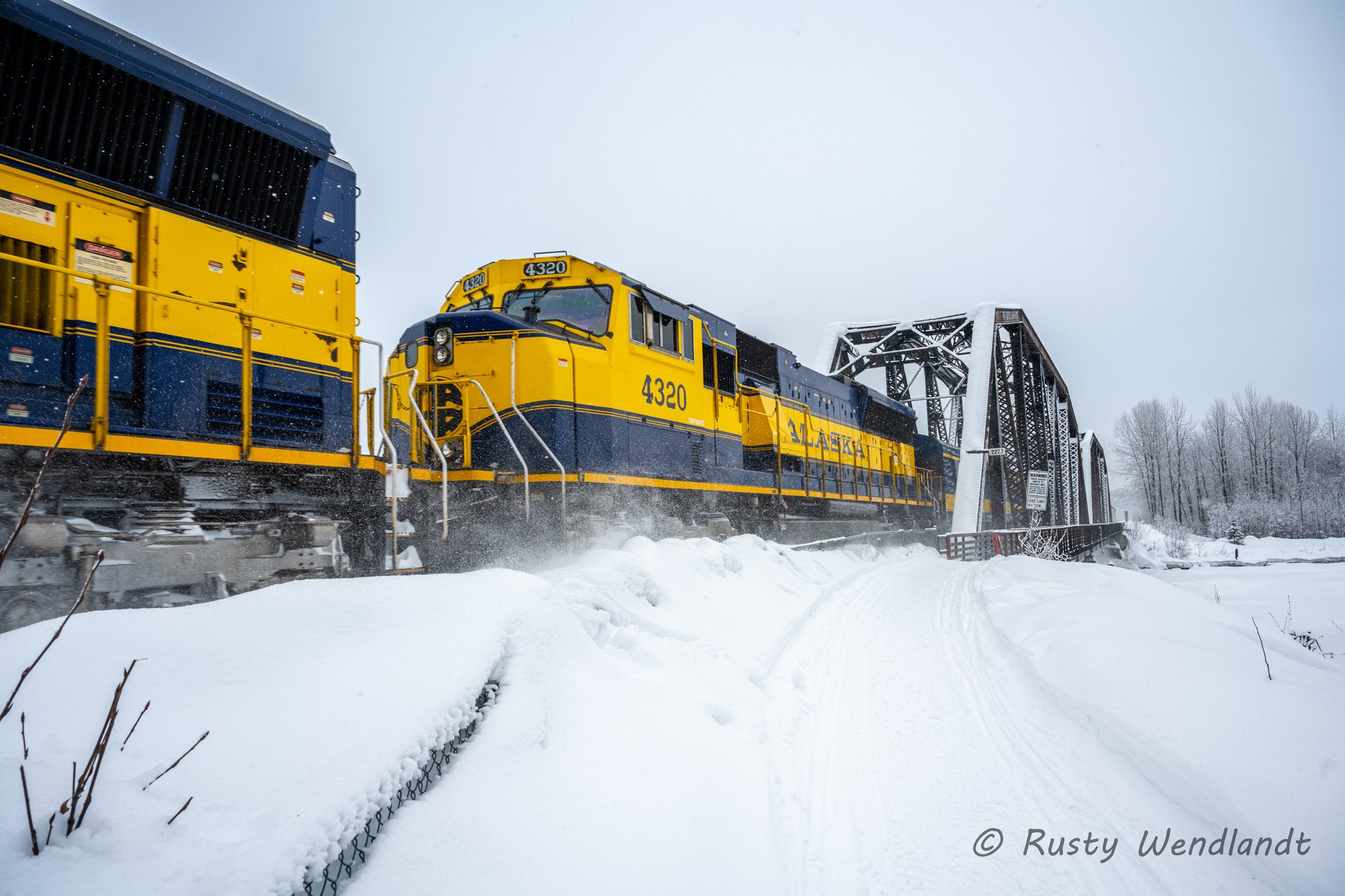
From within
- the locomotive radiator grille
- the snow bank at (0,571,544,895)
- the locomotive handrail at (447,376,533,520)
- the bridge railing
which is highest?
the locomotive radiator grille

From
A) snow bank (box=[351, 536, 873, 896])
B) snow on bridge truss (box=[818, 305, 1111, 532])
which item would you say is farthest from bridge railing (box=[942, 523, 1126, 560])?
snow bank (box=[351, 536, 873, 896])

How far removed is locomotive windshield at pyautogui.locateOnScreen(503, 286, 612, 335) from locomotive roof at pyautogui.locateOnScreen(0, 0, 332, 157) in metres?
2.77

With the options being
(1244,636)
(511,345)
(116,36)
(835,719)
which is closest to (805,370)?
(511,345)

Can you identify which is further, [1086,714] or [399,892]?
[1086,714]

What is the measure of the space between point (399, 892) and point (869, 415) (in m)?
16.3

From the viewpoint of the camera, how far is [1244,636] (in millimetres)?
4562

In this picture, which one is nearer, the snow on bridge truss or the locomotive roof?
the locomotive roof

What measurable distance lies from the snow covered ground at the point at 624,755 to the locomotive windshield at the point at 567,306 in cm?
399

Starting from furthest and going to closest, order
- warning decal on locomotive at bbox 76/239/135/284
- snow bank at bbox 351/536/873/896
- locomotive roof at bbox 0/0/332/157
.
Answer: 1. warning decal on locomotive at bbox 76/239/135/284
2. locomotive roof at bbox 0/0/332/157
3. snow bank at bbox 351/536/873/896

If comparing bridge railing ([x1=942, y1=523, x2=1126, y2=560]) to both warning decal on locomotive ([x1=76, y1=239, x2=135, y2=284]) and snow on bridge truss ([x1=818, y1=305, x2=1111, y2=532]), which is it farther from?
warning decal on locomotive ([x1=76, y1=239, x2=135, y2=284])

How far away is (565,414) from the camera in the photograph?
710cm

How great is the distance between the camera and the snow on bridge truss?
19.0 meters

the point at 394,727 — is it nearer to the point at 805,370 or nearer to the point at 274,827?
the point at 274,827

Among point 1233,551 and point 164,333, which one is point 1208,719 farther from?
point 1233,551
